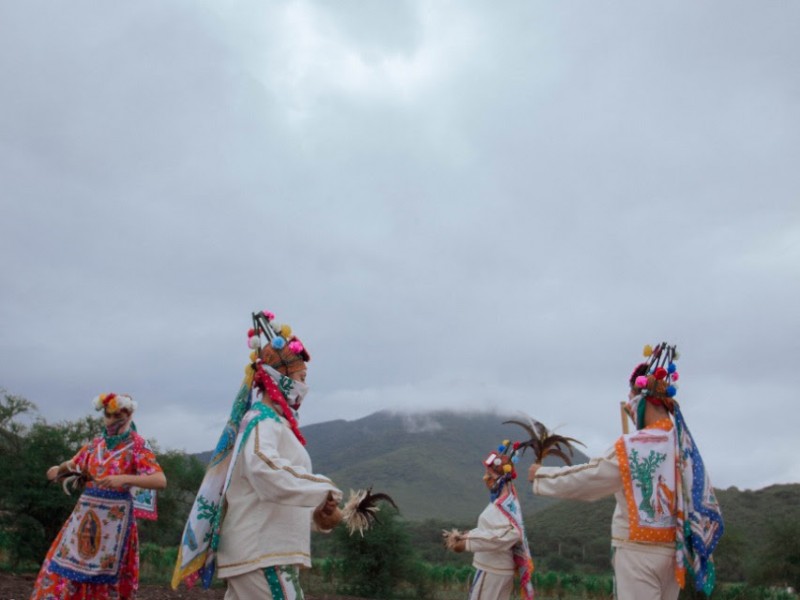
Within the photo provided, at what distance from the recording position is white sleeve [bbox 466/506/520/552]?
27.5ft

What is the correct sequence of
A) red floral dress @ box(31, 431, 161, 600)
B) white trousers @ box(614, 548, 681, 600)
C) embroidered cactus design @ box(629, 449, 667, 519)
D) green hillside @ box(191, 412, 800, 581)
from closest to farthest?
white trousers @ box(614, 548, 681, 600)
embroidered cactus design @ box(629, 449, 667, 519)
red floral dress @ box(31, 431, 161, 600)
green hillside @ box(191, 412, 800, 581)

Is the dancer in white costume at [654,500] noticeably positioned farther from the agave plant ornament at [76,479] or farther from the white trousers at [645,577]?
the agave plant ornament at [76,479]

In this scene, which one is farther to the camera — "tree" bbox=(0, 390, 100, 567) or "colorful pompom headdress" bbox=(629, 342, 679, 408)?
"tree" bbox=(0, 390, 100, 567)

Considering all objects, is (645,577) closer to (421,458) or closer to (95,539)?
(95,539)

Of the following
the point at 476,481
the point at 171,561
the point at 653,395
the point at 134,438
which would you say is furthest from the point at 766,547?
the point at 476,481

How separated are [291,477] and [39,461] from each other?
1256 centimetres

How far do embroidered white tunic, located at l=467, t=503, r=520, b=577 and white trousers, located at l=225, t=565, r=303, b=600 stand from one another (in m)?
4.30

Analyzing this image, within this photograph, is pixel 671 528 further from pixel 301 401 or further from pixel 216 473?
pixel 216 473

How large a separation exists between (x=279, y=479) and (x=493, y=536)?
15.1ft

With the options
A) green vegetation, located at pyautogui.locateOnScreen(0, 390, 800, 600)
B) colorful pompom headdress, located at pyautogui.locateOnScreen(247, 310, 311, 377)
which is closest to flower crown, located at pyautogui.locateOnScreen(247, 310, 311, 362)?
colorful pompom headdress, located at pyautogui.locateOnScreen(247, 310, 311, 377)

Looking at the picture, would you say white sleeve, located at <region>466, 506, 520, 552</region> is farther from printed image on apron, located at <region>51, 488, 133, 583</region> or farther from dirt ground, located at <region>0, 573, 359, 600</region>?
dirt ground, located at <region>0, 573, 359, 600</region>

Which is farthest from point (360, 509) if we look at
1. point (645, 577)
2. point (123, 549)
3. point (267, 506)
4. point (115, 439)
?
point (115, 439)

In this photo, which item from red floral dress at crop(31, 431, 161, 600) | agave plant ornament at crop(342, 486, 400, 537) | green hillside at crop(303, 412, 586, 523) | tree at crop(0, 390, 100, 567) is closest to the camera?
agave plant ornament at crop(342, 486, 400, 537)

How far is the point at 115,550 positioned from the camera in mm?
6402
